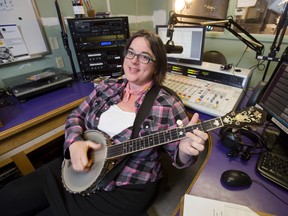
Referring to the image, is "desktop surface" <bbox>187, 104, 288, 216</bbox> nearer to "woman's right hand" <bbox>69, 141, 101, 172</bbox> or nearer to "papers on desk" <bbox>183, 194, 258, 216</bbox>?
"papers on desk" <bbox>183, 194, 258, 216</bbox>

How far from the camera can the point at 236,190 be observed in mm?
646

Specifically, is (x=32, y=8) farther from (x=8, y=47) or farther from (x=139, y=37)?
(x=139, y=37)

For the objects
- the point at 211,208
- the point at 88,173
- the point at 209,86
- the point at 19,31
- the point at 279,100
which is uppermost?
the point at 19,31

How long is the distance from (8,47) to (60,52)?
422 mm

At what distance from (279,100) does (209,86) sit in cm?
49

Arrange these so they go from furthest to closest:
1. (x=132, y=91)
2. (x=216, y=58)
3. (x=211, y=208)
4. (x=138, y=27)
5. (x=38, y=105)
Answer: (x=138, y=27) < (x=216, y=58) < (x=38, y=105) < (x=132, y=91) < (x=211, y=208)

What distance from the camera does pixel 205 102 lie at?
41.8 inches

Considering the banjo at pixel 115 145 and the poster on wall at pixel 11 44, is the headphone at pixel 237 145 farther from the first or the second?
the poster on wall at pixel 11 44

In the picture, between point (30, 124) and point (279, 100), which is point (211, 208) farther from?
point (30, 124)

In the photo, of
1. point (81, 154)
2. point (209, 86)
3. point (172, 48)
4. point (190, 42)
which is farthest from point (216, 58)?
point (81, 154)

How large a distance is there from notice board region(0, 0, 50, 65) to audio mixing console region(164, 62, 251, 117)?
1.23m

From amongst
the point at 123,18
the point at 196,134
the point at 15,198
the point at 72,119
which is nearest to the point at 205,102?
the point at 196,134

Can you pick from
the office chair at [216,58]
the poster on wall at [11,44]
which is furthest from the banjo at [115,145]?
the office chair at [216,58]

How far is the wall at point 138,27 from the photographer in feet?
4.91
